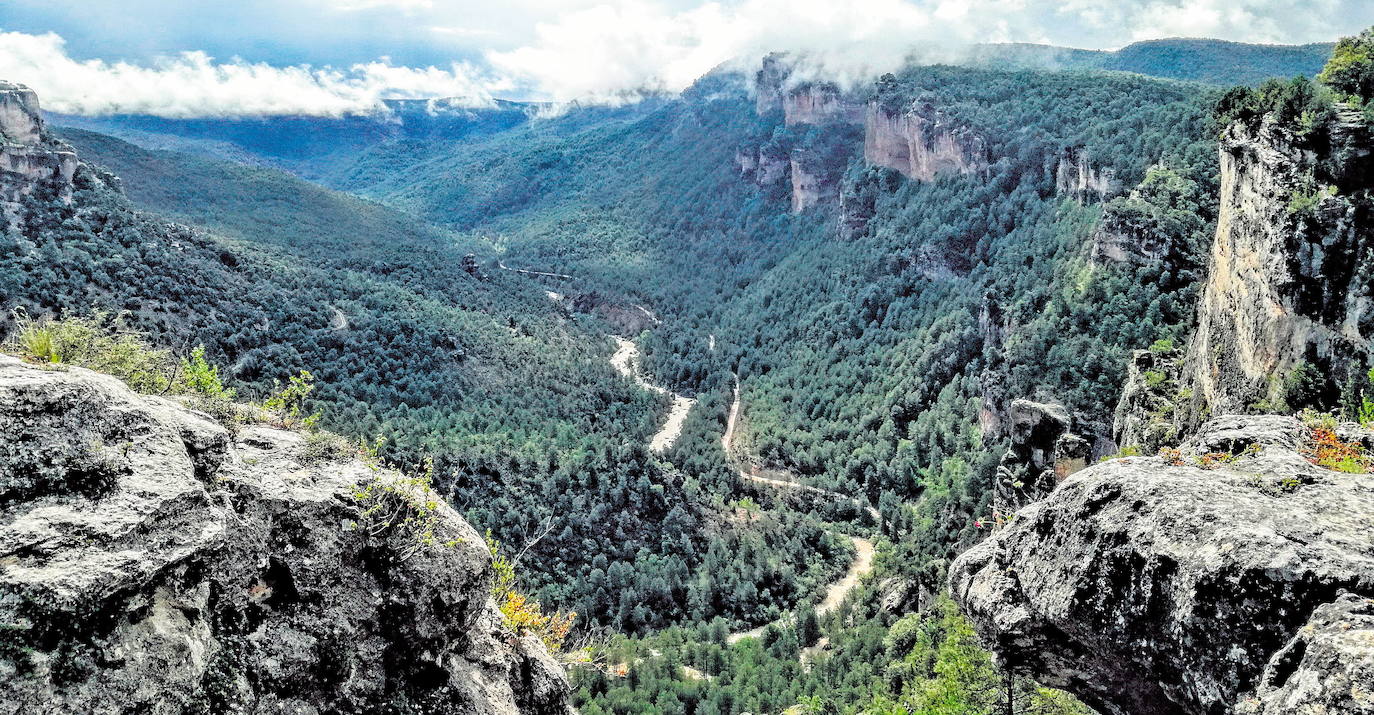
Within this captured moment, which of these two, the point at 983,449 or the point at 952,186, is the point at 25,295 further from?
the point at 952,186

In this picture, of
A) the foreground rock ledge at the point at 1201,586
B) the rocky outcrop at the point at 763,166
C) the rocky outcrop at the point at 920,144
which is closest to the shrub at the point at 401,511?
the foreground rock ledge at the point at 1201,586

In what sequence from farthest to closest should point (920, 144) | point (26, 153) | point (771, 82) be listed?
point (771, 82)
point (920, 144)
point (26, 153)

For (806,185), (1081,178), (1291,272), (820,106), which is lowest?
(1291,272)

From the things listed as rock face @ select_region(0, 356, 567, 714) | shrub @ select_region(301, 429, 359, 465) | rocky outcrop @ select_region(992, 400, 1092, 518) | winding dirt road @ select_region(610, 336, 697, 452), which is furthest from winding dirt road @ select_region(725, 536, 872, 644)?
shrub @ select_region(301, 429, 359, 465)

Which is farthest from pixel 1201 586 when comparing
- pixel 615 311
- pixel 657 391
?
pixel 615 311

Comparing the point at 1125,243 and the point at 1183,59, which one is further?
the point at 1183,59

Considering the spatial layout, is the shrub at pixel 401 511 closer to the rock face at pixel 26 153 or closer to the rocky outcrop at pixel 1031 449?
the rocky outcrop at pixel 1031 449

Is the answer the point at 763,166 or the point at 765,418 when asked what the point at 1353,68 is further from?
the point at 763,166
